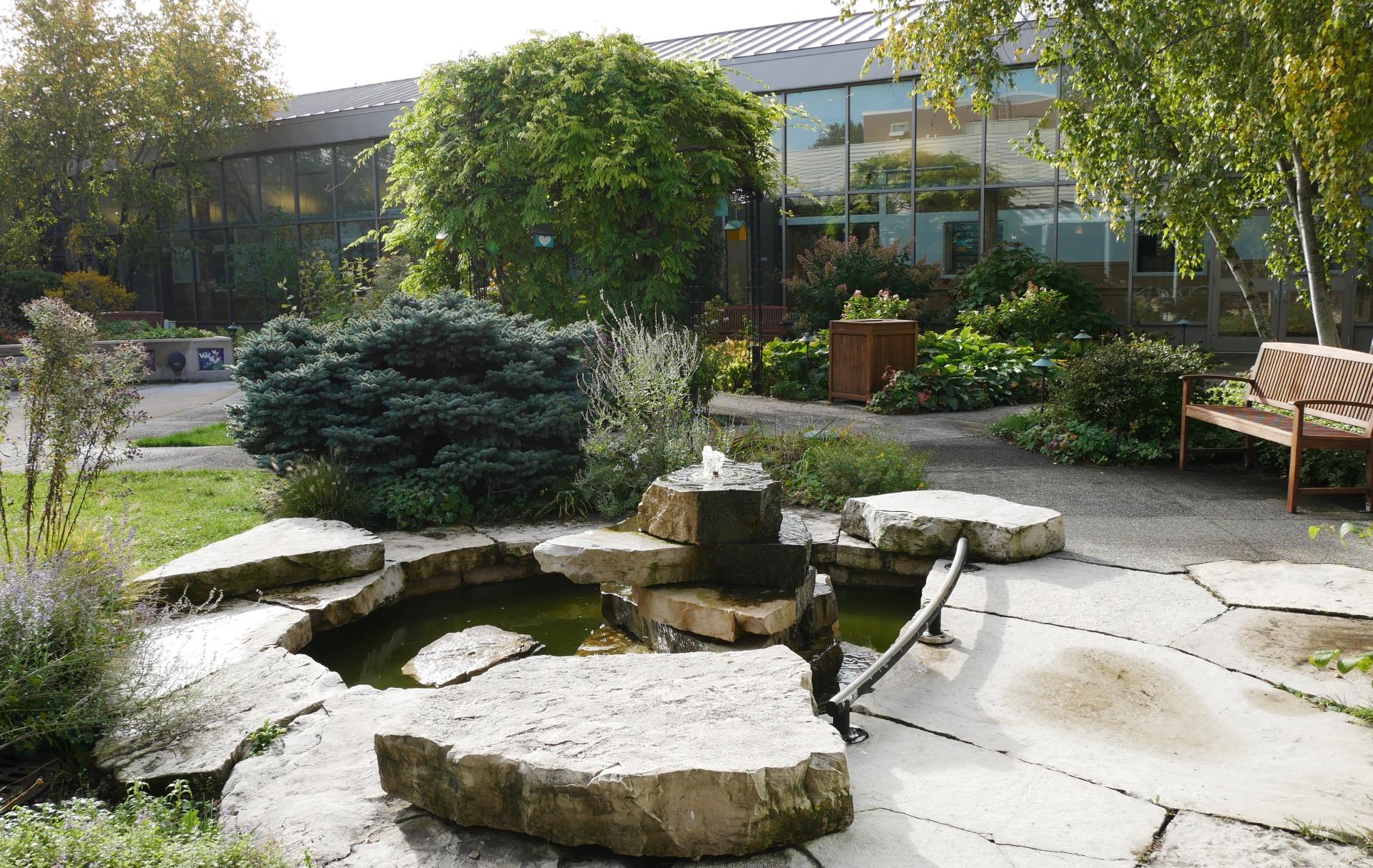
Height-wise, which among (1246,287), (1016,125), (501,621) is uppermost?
(1016,125)

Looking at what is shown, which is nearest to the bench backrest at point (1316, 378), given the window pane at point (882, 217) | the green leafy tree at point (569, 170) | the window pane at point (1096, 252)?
the green leafy tree at point (569, 170)

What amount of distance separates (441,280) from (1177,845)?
897cm

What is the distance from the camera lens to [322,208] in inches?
939

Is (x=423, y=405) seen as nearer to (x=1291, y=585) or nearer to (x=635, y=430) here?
(x=635, y=430)

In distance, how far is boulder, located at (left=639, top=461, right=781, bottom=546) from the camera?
444 centimetres

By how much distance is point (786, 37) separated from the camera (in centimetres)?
1964

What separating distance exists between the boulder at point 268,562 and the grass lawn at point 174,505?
0.25 meters

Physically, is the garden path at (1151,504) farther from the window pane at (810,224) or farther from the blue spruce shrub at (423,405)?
the window pane at (810,224)

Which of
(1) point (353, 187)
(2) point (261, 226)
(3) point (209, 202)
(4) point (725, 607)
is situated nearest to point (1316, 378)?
(4) point (725, 607)

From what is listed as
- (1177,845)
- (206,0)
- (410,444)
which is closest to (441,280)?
(410,444)

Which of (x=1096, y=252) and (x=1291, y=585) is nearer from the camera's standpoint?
(x=1291, y=585)

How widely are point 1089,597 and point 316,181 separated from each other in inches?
903

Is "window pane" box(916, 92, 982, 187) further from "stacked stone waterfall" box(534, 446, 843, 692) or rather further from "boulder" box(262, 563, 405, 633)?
"boulder" box(262, 563, 405, 633)

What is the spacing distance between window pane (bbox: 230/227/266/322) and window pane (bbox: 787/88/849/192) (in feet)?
42.1
